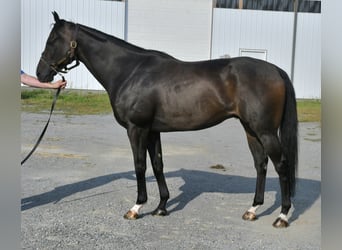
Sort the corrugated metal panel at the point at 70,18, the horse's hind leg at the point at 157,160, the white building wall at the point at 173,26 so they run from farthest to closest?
1. the white building wall at the point at 173,26
2. the corrugated metal panel at the point at 70,18
3. the horse's hind leg at the point at 157,160

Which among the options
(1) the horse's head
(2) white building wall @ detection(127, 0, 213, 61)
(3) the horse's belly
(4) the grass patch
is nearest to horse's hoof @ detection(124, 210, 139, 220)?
(3) the horse's belly

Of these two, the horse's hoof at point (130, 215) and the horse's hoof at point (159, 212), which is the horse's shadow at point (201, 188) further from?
the horse's hoof at point (130, 215)

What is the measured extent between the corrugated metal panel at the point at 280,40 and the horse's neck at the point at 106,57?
1755 cm

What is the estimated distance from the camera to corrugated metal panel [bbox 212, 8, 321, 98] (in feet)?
72.1

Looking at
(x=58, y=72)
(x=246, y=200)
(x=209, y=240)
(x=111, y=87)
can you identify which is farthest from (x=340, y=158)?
(x=246, y=200)

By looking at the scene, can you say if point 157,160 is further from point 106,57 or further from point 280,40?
point 280,40

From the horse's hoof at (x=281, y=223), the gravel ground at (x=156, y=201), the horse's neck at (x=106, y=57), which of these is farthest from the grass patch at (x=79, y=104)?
the horse's neck at (x=106, y=57)

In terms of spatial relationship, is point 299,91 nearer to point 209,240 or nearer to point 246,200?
point 246,200

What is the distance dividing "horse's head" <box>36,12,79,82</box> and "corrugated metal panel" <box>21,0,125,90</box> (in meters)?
16.7

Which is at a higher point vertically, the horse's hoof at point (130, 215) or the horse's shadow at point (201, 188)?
the horse's hoof at point (130, 215)

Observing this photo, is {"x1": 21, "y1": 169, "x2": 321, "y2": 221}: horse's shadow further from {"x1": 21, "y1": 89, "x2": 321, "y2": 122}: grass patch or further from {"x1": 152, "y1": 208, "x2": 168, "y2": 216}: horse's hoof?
{"x1": 21, "y1": 89, "x2": 321, "y2": 122}: grass patch

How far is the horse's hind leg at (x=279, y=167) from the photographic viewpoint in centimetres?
445

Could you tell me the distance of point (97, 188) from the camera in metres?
5.94

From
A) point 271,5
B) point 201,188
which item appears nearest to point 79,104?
point 271,5
